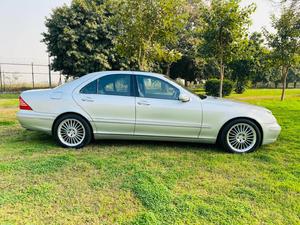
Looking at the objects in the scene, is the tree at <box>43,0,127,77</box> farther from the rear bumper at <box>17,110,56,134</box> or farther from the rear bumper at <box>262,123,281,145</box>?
the rear bumper at <box>262,123,281,145</box>

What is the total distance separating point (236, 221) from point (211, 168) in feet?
4.71

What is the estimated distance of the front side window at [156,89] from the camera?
4914 mm

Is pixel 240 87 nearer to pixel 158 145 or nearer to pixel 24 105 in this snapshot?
pixel 158 145

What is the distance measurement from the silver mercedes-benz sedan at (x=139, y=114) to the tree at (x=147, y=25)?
569 cm

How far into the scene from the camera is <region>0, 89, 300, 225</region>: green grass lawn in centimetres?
276

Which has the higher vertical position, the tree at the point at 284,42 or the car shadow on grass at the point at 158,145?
the tree at the point at 284,42

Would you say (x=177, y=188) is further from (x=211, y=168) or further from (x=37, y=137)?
(x=37, y=137)

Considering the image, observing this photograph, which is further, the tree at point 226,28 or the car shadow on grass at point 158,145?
the tree at point 226,28

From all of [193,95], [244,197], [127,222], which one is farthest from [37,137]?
[244,197]

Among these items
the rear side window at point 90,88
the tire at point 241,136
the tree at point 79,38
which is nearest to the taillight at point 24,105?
the rear side window at point 90,88

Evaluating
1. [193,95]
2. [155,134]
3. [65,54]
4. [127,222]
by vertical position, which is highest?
[65,54]

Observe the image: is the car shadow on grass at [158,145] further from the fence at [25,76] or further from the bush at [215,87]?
the fence at [25,76]

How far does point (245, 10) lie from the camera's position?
35.9 ft

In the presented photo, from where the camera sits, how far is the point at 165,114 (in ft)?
15.9
